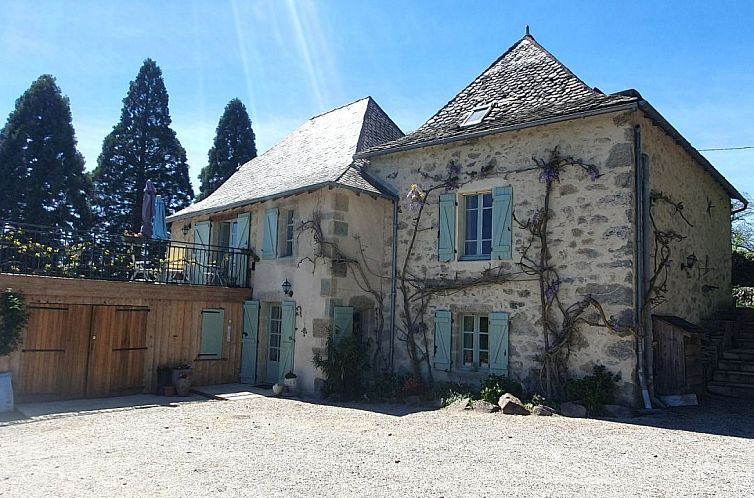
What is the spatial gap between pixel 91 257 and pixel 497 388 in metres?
7.22

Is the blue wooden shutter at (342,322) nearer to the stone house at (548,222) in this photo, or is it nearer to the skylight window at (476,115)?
the stone house at (548,222)

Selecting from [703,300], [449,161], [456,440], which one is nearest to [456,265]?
[449,161]

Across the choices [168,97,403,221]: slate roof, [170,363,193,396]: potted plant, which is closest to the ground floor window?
[168,97,403,221]: slate roof

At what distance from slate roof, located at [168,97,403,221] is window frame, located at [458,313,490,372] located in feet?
9.91

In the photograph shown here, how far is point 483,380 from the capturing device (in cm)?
965

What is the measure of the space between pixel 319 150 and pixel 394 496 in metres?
10.1

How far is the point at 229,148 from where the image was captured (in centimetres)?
2770

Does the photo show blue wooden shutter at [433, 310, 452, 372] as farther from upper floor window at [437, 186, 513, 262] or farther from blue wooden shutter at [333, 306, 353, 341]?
blue wooden shutter at [333, 306, 353, 341]

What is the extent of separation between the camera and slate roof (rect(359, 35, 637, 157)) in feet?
30.7

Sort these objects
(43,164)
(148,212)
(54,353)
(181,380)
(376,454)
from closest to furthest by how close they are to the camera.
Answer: (376,454)
(54,353)
(181,380)
(148,212)
(43,164)

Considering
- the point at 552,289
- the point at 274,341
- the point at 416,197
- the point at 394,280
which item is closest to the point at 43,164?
the point at 274,341

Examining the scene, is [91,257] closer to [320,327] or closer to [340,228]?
[320,327]

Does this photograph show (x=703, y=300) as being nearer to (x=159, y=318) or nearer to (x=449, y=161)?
(x=449, y=161)

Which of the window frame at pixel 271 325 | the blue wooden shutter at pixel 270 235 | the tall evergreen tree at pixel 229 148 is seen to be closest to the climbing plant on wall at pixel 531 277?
the blue wooden shutter at pixel 270 235
